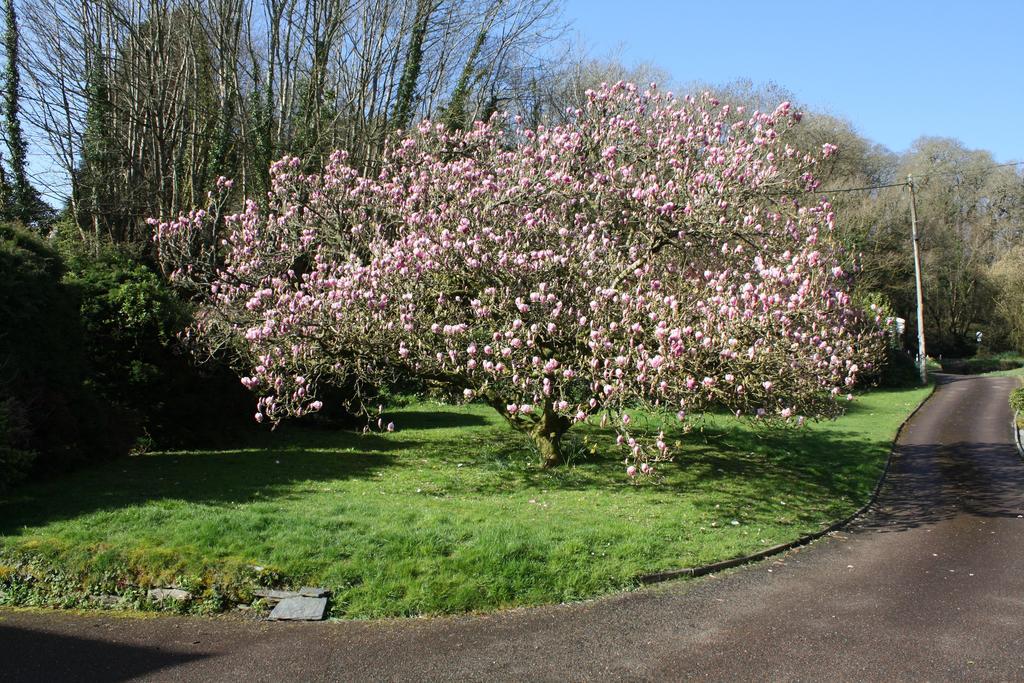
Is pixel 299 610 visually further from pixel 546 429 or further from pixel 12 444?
pixel 546 429

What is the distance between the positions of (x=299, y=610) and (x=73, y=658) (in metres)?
1.75

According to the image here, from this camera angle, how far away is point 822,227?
1232cm

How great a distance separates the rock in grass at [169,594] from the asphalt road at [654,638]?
1.02 ft

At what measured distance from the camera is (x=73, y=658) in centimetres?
571

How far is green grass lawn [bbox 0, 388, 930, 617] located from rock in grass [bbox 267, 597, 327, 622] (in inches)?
7.3

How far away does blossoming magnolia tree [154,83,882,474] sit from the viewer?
395 inches

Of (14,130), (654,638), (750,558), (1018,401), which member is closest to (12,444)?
(654,638)

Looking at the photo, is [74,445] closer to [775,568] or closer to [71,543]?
[71,543]

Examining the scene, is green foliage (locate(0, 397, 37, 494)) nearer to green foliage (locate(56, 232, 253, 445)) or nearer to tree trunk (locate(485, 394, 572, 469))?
green foliage (locate(56, 232, 253, 445))

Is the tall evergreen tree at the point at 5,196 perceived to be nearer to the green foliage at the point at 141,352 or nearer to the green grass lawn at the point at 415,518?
the green foliage at the point at 141,352

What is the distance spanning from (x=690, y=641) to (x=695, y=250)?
7.97 metres

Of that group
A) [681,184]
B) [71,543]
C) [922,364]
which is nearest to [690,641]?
[71,543]

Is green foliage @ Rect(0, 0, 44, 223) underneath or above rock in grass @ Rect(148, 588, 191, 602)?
above

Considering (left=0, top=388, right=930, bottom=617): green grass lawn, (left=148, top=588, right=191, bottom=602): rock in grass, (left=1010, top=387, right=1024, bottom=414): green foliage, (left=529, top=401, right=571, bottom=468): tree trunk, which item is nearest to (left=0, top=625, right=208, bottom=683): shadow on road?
(left=148, top=588, right=191, bottom=602): rock in grass
